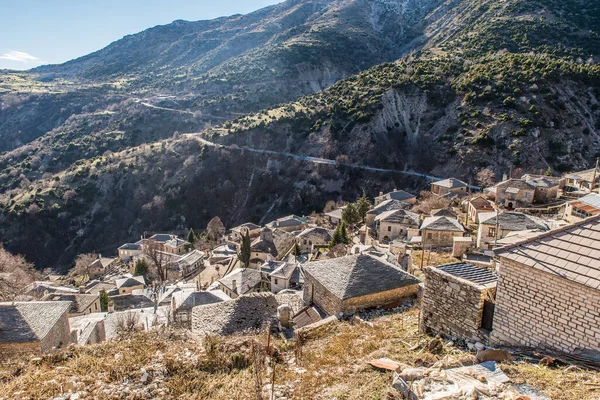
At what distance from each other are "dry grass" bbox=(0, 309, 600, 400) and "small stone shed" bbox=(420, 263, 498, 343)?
61 centimetres

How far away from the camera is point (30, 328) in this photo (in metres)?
13.2

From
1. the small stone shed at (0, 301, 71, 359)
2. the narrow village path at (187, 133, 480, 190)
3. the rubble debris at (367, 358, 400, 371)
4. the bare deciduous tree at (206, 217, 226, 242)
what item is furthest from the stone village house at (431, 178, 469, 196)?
the small stone shed at (0, 301, 71, 359)

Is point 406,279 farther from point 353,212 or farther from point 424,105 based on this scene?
point 424,105

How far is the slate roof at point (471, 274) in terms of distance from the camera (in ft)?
28.6

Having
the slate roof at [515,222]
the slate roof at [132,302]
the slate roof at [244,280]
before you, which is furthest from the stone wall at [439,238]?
the slate roof at [132,302]

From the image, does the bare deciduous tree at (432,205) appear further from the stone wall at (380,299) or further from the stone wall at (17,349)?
the stone wall at (17,349)

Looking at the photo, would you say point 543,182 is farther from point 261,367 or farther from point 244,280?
point 261,367

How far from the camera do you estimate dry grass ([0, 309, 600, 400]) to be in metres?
6.79

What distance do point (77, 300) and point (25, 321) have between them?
1662 cm

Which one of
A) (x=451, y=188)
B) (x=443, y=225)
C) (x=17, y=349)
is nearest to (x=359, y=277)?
(x=17, y=349)

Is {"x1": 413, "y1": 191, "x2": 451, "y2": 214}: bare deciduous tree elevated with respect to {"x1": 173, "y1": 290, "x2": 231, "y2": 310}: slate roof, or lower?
elevated

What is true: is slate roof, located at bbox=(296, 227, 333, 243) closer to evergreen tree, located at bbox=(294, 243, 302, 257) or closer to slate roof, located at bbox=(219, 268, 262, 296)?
evergreen tree, located at bbox=(294, 243, 302, 257)

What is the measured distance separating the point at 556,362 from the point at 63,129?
408 ft

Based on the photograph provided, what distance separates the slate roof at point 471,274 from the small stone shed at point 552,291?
0.83m
